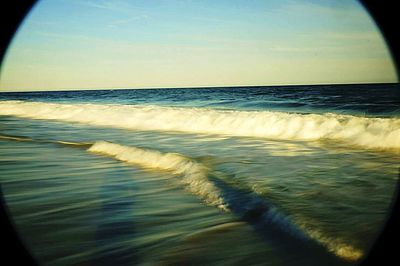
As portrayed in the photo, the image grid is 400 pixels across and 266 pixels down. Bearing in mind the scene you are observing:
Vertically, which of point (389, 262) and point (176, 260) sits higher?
point (389, 262)

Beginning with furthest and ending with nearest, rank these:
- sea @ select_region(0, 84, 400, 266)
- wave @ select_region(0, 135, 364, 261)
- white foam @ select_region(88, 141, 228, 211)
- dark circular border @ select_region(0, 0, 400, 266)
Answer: white foam @ select_region(88, 141, 228, 211) < wave @ select_region(0, 135, 364, 261) < sea @ select_region(0, 84, 400, 266) < dark circular border @ select_region(0, 0, 400, 266)

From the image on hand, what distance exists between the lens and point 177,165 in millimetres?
6633

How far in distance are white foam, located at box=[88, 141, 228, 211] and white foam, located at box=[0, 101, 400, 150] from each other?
5886 millimetres

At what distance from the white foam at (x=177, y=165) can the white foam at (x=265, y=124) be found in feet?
19.3

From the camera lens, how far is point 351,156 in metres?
7.74

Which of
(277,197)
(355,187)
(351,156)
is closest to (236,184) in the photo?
(277,197)

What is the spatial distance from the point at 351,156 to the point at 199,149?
3801 millimetres

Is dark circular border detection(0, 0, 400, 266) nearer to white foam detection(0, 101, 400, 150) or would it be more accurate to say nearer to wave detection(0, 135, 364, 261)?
wave detection(0, 135, 364, 261)

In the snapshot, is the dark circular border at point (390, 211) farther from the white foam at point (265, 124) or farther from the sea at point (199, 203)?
the white foam at point (265, 124)

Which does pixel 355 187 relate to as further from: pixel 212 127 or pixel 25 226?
pixel 212 127

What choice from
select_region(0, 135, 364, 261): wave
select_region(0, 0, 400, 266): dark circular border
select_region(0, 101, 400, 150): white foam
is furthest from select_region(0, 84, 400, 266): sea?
select_region(0, 101, 400, 150): white foam

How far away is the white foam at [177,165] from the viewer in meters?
4.76

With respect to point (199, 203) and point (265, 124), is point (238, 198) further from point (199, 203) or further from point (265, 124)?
point (265, 124)

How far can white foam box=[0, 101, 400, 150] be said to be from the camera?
1059cm
